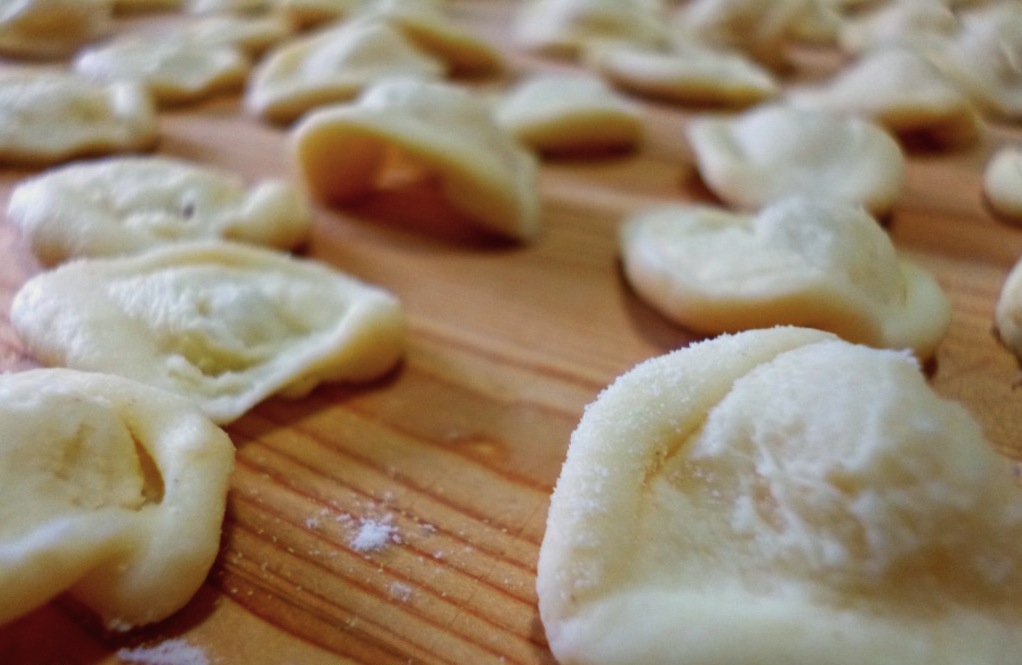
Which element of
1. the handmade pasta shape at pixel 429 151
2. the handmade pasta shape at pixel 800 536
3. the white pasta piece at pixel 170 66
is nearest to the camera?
the handmade pasta shape at pixel 800 536

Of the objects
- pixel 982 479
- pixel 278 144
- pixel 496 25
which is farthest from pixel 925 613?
pixel 496 25

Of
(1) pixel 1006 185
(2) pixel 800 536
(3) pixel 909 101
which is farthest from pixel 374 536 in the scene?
(3) pixel 909 101

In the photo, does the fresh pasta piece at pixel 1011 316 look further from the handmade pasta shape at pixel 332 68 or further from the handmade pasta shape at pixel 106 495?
the handmade pasta shape at pixel 332 68

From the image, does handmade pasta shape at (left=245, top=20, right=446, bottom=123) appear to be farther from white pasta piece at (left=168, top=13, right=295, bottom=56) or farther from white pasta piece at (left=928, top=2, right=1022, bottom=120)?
white pasta piece at (left=928, top=2, right=1022, bottom=120)

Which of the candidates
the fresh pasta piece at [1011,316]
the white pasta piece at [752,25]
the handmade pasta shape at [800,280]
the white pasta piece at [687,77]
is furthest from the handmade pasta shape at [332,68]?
the fresh pasta piece at [1011,316]

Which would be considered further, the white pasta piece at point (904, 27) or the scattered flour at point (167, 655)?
the white pasta piece at point (904, 27)

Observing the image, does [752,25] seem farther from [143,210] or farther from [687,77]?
[143,210]
